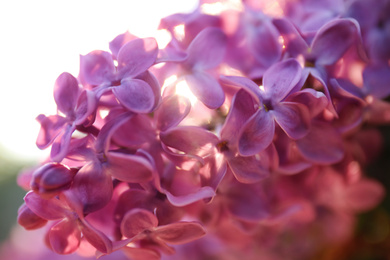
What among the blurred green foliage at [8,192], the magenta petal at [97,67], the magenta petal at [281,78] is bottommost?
the blurred green foliage at [8,192]

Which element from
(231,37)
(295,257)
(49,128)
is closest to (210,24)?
(231,37)

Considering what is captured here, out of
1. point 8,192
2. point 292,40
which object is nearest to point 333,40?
point 292,40

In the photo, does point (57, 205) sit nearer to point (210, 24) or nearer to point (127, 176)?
point (127, 176)

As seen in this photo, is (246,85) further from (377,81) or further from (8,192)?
(8,192)

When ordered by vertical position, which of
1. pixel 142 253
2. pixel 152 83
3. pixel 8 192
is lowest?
pixel 8 192

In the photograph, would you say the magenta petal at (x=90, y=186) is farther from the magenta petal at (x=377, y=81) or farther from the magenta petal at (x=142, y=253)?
the magenta petal at (x=377, y=81)

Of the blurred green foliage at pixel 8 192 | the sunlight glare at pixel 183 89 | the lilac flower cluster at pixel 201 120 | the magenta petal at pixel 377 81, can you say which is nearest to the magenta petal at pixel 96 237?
the lilac flower cluster at pixel 201 120
